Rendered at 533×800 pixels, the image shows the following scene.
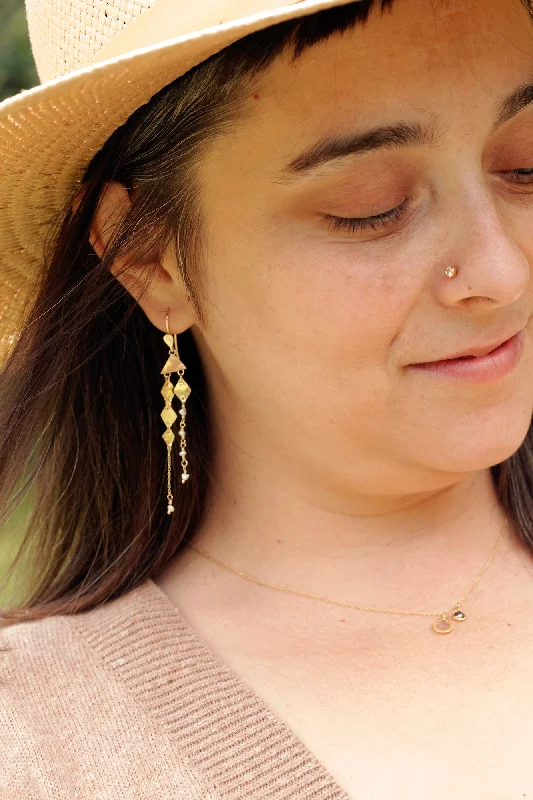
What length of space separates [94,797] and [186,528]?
0.55 m

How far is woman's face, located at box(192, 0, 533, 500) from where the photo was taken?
1496 mm

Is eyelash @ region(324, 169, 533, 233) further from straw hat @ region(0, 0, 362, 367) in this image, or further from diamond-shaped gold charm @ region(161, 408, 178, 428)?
diamond-shaped gold charm @ region(161, 408, 178, 428)

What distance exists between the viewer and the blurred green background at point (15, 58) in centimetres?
486

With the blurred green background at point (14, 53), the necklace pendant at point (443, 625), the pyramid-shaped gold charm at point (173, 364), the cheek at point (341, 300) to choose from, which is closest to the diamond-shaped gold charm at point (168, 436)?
the pyramid-shaped gold charm at point (173, 364)

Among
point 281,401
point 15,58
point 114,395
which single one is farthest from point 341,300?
point 15,58

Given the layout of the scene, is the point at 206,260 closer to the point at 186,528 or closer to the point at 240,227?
the point at 240,227

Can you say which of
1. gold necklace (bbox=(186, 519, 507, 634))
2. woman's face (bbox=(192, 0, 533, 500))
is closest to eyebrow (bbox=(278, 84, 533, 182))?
woman's face (bbox=(192, 0, 533, 500))

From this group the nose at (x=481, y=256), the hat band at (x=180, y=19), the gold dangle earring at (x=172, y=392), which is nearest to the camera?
the hat band at (x=180, y=19)

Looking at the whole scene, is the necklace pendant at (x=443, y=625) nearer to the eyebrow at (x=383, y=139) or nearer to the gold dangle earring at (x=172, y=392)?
the gold dangle earring at (x=172, y=392)

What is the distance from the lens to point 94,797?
1612 millimetres

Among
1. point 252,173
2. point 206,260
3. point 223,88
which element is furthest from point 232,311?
point 223,88

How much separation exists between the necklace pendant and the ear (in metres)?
0.58

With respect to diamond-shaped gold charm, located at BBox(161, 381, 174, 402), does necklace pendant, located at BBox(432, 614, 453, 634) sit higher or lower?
lower

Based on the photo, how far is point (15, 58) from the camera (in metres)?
4.91
